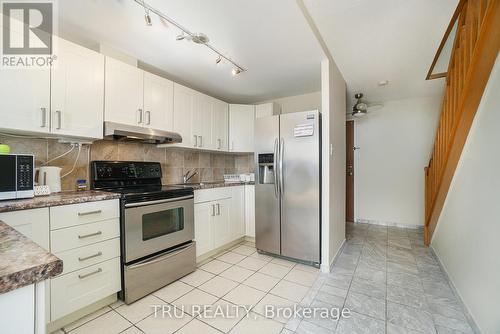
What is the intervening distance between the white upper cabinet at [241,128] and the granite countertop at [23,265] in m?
2.93

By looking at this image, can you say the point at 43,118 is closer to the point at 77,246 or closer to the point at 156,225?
the point at 77,246

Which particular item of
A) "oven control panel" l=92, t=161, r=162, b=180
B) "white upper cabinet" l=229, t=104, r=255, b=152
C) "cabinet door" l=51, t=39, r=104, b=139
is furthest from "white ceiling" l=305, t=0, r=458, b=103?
"oven control panel" l=92, t=161, r=162, b=180

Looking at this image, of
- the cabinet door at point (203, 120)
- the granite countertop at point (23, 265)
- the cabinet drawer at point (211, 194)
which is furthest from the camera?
the cabinet door at point (203, 120)

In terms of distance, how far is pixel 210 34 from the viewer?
6.27 ft

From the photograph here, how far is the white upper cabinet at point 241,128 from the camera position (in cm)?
349

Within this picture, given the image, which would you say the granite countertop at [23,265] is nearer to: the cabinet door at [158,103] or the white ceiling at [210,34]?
the white ceiling at [210,34]

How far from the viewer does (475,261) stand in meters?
1.62

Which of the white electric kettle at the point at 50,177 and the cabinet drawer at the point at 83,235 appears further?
the white electric kettle at the point at 50,177

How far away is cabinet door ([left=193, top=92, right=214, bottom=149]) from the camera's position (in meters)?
2.90

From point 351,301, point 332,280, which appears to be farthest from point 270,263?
point 351,301

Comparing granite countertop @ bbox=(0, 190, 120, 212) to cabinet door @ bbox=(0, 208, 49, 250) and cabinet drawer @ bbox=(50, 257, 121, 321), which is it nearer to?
cabinet door @ bbox=(0, 208, 49, 250)

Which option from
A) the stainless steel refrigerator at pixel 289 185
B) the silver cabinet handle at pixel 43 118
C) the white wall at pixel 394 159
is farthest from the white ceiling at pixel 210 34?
the white wall at pixel 394 159

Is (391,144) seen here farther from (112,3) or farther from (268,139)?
(112,3)

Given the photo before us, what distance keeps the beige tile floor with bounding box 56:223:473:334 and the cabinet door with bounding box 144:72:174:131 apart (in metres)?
1.71
